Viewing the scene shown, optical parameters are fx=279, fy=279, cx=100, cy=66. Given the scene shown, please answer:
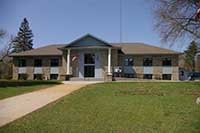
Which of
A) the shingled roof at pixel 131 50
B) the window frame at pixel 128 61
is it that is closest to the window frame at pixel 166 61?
the shingled roof at pixel 131 50

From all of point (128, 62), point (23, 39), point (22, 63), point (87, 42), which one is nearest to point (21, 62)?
point (22, 63)

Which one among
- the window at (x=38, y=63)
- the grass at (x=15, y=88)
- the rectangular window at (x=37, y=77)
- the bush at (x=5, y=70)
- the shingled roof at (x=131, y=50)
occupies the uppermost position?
the shingled roof at (x=131, y=50)

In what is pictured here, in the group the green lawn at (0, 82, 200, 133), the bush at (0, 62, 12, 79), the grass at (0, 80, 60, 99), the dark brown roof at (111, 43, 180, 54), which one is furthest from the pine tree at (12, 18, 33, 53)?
the green lawn at (0, 82, 200, 133)

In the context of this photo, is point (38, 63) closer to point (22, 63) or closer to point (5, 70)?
point (22, 63)

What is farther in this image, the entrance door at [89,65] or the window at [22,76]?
the window at [22,76]

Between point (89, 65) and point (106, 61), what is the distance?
2368 mm

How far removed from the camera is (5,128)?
28.1ft

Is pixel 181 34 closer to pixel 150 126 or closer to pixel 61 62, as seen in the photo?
pixel 150 126

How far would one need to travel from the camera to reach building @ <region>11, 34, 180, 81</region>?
35.8 meters

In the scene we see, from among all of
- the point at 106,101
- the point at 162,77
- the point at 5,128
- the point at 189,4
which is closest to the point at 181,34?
the point at 189,4

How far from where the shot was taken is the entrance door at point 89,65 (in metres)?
36.7

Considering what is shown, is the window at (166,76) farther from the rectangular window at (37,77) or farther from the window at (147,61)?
the rectangular window at (37,77)

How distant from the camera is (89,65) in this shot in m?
36.7

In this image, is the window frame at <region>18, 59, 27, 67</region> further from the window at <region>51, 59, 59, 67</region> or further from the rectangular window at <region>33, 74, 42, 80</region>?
the window at <region>51, 59, 59, 67</region>
